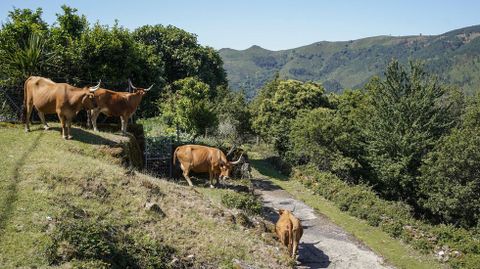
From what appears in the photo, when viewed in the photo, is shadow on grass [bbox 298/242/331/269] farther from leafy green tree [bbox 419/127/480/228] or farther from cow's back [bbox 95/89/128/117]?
leafy green tree [bbox 419/127/480/228]

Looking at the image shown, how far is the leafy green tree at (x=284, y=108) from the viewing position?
38156 millimetres

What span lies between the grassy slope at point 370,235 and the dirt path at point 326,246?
847 mm

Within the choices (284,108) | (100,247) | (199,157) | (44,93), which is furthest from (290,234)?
(284,108)

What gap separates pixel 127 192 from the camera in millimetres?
12500

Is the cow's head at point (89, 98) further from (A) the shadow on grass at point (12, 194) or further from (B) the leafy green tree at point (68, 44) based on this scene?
(B) the leafy green tree at point (68, 44)

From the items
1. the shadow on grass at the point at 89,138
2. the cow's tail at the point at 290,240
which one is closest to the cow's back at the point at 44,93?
the shadow on grass at the point at 89,138

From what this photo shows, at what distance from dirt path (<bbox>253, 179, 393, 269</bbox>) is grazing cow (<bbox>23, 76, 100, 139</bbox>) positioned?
29.6 ft

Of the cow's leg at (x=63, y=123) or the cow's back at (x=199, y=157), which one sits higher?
the cow's leg at (x=63, y=123)

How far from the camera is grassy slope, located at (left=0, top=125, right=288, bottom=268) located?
358 inches

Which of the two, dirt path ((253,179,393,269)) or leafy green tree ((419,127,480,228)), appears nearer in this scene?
dirt path ((253,179,393,269))

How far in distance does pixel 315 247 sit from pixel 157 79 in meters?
16.4

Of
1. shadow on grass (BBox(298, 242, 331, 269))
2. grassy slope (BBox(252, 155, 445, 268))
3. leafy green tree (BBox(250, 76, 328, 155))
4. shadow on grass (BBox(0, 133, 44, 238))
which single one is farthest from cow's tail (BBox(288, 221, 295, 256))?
leafy green tree (BBox(250, 76, 328, 155))

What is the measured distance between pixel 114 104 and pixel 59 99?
3.04 metres

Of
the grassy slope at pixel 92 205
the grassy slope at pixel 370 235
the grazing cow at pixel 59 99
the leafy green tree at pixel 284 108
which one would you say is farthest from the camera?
the leafy green tree at pixel 284 108
